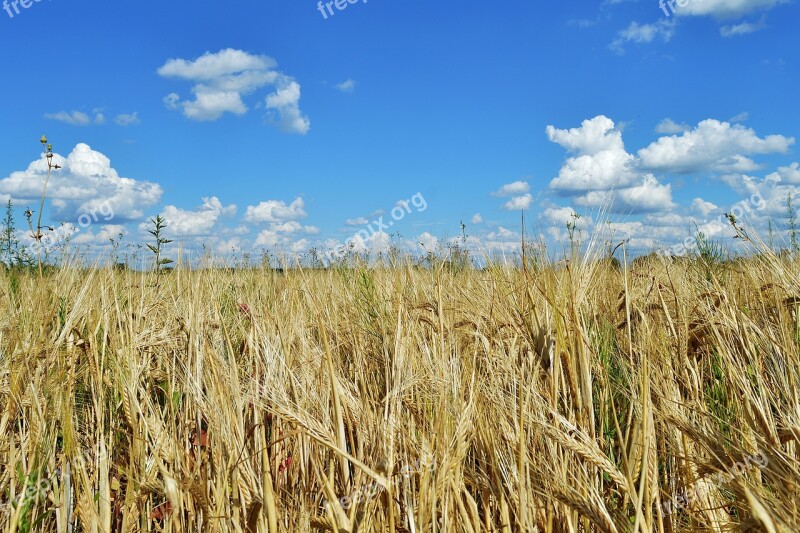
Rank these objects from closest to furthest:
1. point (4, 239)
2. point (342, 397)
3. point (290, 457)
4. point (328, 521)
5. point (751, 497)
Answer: point (751, 497), point (328, 521), point (342, 397), point (290, 457), point (4, 239)

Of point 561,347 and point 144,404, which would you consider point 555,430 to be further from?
point 144,404

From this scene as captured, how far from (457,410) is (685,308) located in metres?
1.33

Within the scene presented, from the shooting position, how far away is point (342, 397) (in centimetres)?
170

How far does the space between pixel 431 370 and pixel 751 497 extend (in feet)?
3.28

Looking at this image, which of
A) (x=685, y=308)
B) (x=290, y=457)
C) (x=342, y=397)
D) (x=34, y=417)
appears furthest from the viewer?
(x=685, y=308)

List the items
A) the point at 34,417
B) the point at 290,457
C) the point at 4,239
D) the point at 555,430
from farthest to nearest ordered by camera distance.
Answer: the point at 4,239, the point at 290,457, the point at 34,417, the point at 555,430

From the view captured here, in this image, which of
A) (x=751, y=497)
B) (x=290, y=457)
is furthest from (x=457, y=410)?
(x=290, y=457)

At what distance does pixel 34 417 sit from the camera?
1554mm

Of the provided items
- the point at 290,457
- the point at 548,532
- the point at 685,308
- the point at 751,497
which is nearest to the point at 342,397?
the point at 290,457

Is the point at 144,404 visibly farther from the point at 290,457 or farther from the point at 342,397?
the point at 342,397

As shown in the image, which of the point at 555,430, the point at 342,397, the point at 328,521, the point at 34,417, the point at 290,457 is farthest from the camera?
the point at 290,457

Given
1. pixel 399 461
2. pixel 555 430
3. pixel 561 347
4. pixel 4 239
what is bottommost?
pixel 399 461

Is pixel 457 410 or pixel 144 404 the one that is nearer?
pixel 457 410

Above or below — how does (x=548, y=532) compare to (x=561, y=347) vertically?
below
